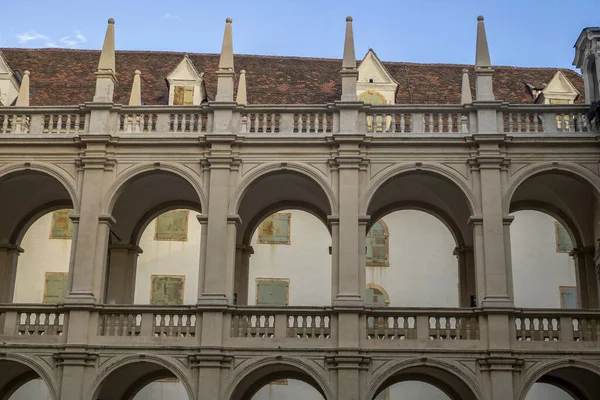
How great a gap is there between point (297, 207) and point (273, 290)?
1023cm

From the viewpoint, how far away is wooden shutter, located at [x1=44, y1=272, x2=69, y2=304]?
3866 cm

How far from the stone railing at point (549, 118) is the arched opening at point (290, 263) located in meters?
13.7

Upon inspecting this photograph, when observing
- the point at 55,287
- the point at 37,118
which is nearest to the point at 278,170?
the point at 37,118

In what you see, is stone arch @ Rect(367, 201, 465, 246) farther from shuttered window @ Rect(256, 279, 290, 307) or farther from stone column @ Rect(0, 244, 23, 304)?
stone column @ Rect(0, 244, 23, 304)

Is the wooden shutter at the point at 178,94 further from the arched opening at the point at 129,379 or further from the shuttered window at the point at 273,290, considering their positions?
the arched opening at the point at 129,379

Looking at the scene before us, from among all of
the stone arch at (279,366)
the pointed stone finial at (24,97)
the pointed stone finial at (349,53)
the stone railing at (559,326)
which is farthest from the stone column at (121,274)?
the stone railing at (559,326)

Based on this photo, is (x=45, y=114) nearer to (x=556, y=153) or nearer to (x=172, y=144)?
(x=172, y=144)

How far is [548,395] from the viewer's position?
37719 mm

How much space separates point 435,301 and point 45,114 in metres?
18.3

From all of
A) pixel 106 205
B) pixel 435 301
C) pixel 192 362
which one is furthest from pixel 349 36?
pixel 435 301

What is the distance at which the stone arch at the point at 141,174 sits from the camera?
26797 millimetres

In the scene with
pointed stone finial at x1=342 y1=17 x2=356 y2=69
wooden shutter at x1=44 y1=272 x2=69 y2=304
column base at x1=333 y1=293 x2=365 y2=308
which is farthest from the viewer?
wooden shutter at x1=44 y1=272 x2=69 y2=304

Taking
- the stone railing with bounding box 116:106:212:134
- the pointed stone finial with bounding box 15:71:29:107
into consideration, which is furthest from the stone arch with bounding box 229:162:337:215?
the pointed stone finial with bounding box 15:71:29:107

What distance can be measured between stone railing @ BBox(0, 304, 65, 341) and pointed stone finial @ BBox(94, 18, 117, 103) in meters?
5.92
